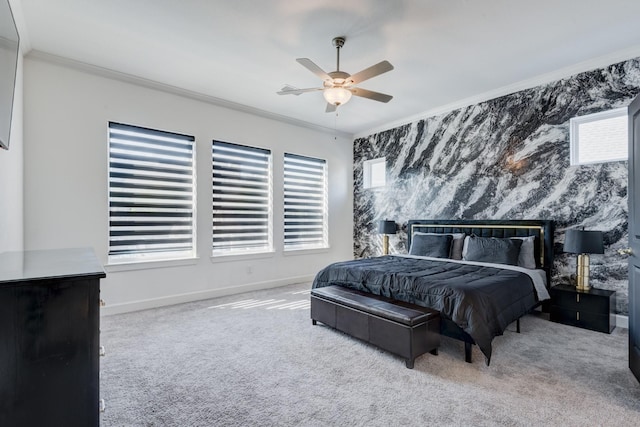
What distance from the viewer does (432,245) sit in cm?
477

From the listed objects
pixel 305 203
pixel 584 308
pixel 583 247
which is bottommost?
pixel 584 308

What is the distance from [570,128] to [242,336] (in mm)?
4695

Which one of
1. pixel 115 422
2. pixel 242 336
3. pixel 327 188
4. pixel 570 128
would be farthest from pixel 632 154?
pixel 327 188

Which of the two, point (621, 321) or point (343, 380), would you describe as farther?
point (621, 321)

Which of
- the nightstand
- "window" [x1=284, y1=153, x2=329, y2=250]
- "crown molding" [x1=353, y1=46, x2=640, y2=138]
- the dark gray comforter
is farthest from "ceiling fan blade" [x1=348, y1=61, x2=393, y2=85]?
the nightstand

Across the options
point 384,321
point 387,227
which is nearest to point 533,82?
point 387,227

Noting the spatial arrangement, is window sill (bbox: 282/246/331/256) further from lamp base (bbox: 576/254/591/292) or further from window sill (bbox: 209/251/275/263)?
lamp base (bbox: 576/254/591/292)

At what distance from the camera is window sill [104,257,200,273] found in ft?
13.0

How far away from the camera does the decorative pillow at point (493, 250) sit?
3953 mm

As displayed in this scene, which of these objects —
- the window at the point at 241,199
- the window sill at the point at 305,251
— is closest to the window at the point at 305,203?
the window sill at the point at 305,251

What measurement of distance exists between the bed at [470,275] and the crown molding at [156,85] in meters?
3.00

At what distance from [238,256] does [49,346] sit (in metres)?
3.84

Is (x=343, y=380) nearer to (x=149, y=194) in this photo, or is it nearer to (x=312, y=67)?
(x=312, y=67)

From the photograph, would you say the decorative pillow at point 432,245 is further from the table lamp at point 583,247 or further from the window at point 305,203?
the window at point 305,203
